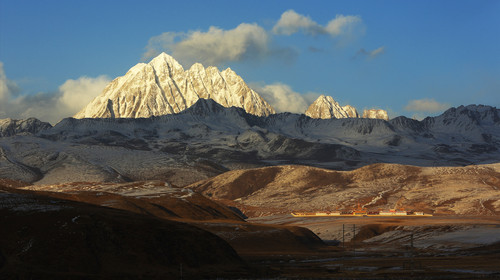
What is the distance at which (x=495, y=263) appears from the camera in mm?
131125

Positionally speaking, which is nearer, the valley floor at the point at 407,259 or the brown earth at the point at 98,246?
the brown earth at the point at 98,246

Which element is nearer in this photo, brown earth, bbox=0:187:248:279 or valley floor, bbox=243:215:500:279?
brown earth, bbox=0:187:248:279

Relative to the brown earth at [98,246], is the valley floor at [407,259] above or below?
below

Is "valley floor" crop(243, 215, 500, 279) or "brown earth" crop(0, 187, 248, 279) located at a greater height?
"brown earth" crop(0, 187, 248, 279)

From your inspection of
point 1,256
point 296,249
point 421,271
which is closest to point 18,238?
point 1,256

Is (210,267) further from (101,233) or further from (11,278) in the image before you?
(11,278)

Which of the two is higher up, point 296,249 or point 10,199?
point 10,199

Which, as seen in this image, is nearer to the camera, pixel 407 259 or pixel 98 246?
pixel 98 246

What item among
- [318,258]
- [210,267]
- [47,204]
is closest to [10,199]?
[47,204]

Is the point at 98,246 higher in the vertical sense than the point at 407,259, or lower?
higher

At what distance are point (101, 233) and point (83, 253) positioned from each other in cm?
727

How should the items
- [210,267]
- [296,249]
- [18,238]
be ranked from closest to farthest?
[18,238], [210,267], [296,249]

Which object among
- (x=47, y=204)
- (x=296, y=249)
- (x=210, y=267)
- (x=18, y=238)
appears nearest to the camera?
(x=18, y=238)

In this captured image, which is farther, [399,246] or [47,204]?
[399,246]
